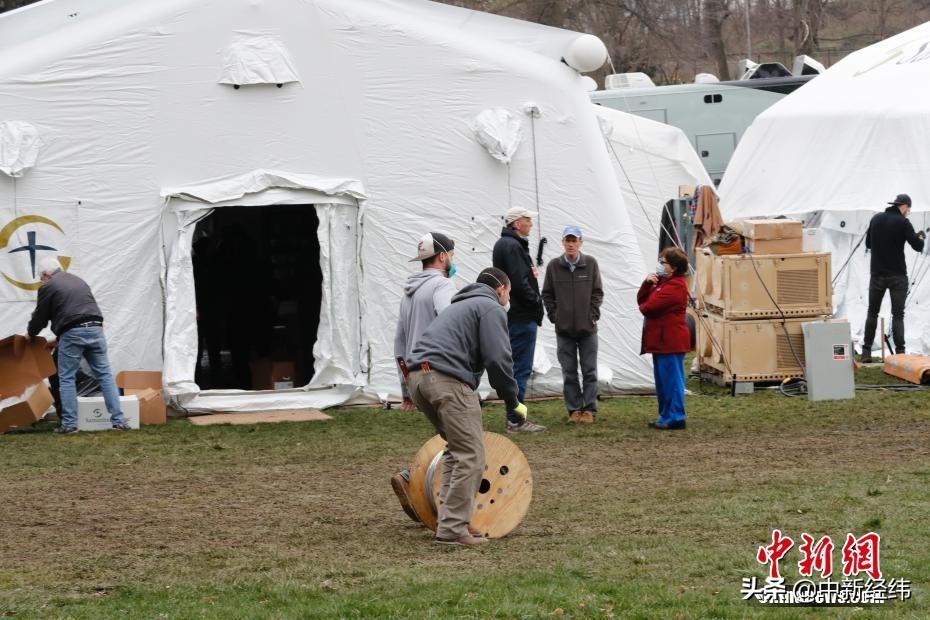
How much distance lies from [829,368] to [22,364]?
732cm

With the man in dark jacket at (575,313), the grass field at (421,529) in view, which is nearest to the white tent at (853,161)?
the grass field at (421,529)

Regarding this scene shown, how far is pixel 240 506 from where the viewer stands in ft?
28.2

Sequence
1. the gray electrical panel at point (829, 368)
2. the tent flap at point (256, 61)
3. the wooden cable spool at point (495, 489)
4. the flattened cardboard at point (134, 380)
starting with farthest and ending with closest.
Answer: the tent flap at point (256, 61), the gray electrical panel at point (829, 368), the flattened cardboard at point (134, 380), the wooden cable spool at point (495, 489)

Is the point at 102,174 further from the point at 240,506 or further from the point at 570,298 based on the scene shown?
the point at 240,506

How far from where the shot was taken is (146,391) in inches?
508

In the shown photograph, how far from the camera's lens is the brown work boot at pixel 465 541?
725cm

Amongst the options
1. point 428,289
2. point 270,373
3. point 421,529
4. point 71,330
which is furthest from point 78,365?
point 421,529

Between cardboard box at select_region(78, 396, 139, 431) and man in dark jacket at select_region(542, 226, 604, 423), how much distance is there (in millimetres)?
3773

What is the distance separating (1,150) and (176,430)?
121 inches

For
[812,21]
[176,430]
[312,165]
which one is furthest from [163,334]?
[812,21]

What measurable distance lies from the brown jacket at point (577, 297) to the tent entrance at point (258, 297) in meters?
3.92

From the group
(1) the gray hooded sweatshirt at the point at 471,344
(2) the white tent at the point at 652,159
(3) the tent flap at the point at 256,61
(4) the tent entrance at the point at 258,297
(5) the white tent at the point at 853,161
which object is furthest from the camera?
(2) the white tent at the point at 652,159

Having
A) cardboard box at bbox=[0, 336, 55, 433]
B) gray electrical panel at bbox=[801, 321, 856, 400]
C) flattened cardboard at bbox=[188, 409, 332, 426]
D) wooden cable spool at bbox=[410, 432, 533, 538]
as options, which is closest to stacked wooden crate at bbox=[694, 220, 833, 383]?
gray electrical panel at bbox=[801, 321, 856, 400]

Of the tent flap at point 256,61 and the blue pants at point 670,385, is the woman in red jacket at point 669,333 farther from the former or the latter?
the tent flap at point 256,61
